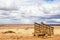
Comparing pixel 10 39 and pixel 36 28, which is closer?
pixel 10 39

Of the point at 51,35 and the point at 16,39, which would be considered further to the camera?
the point at 51,35

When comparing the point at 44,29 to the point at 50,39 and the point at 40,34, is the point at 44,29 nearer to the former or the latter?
the point at 40,34

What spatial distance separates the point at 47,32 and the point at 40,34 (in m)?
1.22

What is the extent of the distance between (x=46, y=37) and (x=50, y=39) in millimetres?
2631

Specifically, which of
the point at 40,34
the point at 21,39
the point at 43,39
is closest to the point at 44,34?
the point at 40,34

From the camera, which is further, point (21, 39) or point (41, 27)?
point (41, 27)

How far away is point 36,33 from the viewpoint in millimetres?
31703

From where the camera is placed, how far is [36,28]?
32406 mm

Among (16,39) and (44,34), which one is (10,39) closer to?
(16,39)

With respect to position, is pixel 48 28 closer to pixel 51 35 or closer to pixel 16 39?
pixel 51 35

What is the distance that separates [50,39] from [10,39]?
17.4ft

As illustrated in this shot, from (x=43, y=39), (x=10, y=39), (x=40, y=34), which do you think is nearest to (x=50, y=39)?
(x=43, y=39)

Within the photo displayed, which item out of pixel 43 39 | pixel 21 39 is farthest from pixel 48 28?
pixel 21 39

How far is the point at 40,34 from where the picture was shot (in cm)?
3127
